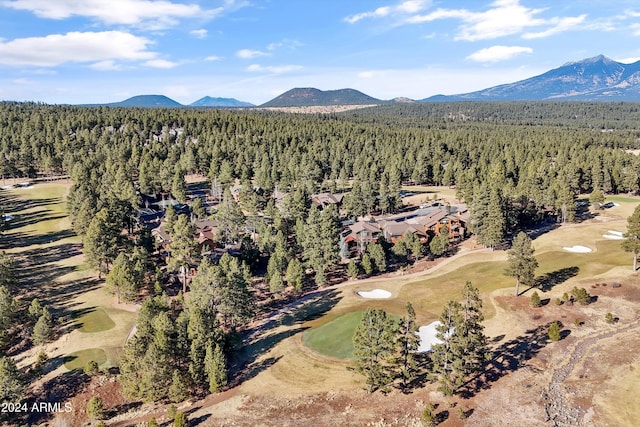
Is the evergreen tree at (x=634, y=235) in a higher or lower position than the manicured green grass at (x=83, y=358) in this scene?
higher

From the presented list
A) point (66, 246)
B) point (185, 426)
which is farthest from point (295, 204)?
point (185, 426)

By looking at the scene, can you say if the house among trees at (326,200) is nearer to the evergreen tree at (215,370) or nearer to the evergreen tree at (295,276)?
the evergreen tree at (295,276)

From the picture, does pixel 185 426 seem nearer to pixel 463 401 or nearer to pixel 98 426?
pixel 98 426

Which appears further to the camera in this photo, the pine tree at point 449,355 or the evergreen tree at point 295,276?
the evergreen tree at point 295,276

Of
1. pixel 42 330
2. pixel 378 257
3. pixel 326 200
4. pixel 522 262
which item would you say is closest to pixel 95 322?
pixel 42 330

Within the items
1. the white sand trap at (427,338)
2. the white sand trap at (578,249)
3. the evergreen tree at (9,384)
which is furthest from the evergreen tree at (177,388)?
the white sand trap at (578,249)

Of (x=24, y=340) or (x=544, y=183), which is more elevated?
(x=544, y=183)

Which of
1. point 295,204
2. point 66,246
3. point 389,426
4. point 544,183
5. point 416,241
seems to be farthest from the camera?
point 544,183

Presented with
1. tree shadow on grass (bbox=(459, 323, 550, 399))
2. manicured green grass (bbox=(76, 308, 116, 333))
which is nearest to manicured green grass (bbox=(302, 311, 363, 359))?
tree shadow on grass (bbox=(459, 323, 550, 399))
